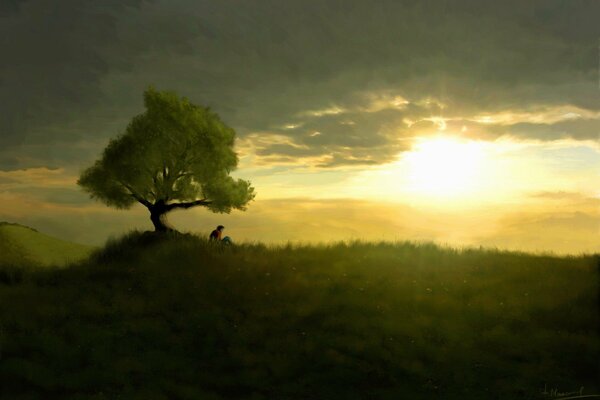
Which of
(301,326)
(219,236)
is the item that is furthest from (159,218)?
(301,326)

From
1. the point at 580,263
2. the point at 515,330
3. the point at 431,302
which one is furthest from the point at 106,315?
the point at 580,263

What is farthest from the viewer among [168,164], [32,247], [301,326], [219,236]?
[32,247]

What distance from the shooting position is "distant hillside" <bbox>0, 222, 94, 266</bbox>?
41.2m

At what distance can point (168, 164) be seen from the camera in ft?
117

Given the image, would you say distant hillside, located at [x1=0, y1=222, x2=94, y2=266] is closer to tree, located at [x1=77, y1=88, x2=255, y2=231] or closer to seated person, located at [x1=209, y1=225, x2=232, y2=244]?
tree, located at [x1=77, y1=88, x2=255, y2=231]

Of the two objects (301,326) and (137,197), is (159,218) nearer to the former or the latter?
(137,197)

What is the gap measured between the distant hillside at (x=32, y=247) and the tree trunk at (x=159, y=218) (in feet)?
24.7

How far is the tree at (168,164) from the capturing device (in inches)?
1373

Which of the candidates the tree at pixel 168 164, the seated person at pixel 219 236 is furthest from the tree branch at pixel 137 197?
the seated person at pixel 219 236

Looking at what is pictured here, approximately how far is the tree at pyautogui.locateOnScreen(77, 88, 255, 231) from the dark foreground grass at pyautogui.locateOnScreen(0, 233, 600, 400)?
21.9 feet

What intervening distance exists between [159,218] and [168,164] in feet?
12.0
